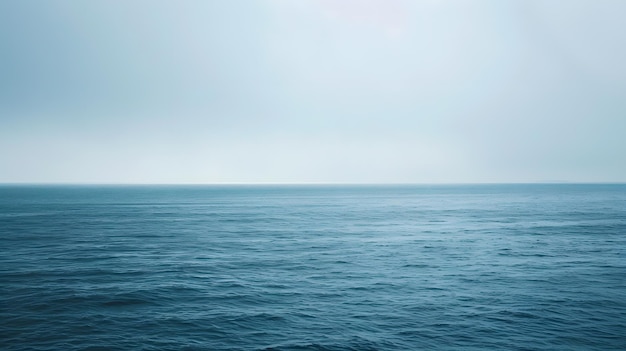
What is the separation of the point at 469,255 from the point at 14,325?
50070 millimetres

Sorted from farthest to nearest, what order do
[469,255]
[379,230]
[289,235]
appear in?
1. [379,230]
2. [289,235]
3. [469,255]

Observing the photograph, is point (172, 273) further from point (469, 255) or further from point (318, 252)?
point (469, 255)

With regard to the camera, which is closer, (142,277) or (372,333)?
(372,333)

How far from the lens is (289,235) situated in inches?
3000

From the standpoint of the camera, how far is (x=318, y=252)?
58.8 m

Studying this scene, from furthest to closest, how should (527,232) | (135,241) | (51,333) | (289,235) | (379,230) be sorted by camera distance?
(379,230) → (527,232) → (289,235) → (135,241) → (51,333)

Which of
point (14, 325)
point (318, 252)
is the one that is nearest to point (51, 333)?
point (14, 325)

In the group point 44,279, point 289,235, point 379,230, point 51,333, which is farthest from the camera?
point 379,230

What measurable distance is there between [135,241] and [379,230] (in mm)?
46116

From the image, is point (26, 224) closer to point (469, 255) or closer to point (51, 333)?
point (51, 333)

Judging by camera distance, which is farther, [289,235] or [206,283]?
[289,235]

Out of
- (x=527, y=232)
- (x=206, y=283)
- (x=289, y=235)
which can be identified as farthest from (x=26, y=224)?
(x=527, y=232)

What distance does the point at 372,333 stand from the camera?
27.1 metres

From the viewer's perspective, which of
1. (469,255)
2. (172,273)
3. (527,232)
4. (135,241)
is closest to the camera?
(172,273)
